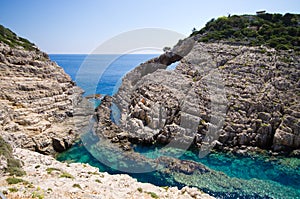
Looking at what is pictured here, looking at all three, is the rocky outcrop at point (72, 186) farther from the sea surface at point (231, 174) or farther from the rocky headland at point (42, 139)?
the sea surface at point (231, 174)

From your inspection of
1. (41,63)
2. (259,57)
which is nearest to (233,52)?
(259,57)

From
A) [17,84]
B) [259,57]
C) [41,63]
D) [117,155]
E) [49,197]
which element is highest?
[259,57]

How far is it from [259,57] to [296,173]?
21299mm

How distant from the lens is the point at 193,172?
882 inches

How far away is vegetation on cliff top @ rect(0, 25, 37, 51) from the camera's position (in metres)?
41.0

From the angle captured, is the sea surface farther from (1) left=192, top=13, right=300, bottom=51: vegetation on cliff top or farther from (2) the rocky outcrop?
(1) left=192, top=13, right=300, bottom=51: vegetation on cliff top

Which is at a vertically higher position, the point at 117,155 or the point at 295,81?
the point at 295,81

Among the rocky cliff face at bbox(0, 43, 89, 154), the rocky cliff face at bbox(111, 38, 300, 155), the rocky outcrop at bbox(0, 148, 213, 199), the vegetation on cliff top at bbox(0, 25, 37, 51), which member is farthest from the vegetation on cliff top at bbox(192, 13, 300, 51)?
the rocky outcrop at bbox(0, 148, 213, 199)

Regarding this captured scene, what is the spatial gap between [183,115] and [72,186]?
20.7m

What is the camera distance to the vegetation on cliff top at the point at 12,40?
41.0 m

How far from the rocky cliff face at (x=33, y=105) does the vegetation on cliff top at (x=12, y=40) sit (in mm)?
3552

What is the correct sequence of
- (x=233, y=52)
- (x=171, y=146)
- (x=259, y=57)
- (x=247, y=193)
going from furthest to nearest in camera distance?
1. (x=233, y=52)
2. (x=259, y=57)
3. (x=171, y=146)
4. (x=247, y=193)

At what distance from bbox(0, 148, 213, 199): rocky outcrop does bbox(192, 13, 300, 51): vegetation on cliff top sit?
3653 cm

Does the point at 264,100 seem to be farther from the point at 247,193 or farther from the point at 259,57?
the point at 247,193
